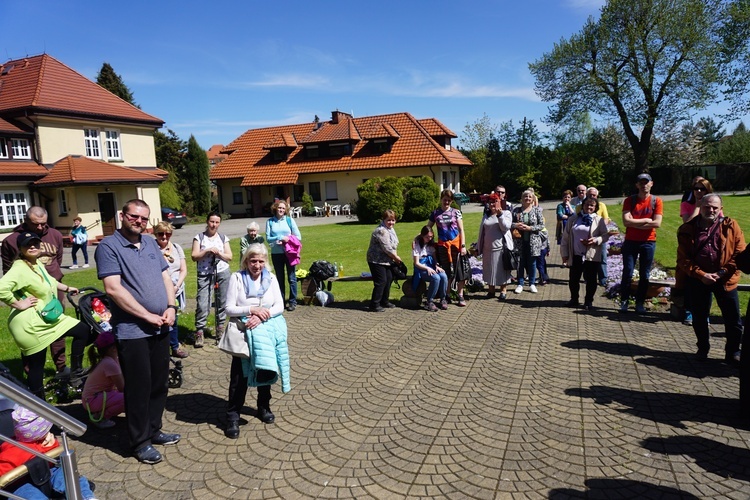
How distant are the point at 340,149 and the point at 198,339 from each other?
34.9m

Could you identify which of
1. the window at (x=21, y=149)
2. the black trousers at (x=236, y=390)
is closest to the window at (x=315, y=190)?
the window at (x=21, y=149)

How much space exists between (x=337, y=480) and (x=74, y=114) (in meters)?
28.8

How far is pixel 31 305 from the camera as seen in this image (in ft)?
15.8

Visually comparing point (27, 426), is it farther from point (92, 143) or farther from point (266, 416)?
point (92, 143)

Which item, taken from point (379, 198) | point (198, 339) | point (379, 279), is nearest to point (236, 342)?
point (198, 339)

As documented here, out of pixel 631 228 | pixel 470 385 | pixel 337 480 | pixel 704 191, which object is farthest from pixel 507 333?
pixel 337 480

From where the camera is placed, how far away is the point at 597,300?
29.2 ft

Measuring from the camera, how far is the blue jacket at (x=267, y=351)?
429 centimetres

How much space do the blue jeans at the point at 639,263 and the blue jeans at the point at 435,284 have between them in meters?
2.84

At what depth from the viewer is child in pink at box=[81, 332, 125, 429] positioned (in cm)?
461

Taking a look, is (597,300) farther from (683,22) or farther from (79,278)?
(683,22)

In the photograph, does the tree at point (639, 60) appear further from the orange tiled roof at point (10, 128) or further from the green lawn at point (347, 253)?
the orange tiled roof at point (10, 128)

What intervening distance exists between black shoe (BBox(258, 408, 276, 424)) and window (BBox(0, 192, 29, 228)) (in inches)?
1015

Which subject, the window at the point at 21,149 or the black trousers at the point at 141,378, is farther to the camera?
the window at the point at 21,149
